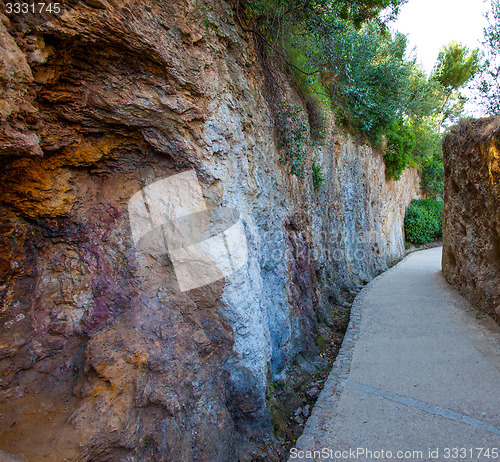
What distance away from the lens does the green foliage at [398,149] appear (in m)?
Answer: 13.7

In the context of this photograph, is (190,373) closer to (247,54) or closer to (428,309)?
(247,54)

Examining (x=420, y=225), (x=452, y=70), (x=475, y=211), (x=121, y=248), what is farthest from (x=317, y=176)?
(x=452, y=70)

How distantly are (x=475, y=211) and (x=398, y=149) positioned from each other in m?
8.60

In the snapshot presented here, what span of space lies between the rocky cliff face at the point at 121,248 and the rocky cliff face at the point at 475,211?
4.60m

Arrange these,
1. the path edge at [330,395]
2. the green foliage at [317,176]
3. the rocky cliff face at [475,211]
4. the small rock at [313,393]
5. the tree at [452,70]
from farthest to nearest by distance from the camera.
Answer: the tree at [452,70] < the green foliage at [317,176] < the rocky cliff face at [475,211] < the small rock at [313,393] < the path edge at [330,395]


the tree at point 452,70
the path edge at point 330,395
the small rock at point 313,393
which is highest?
the tree at point 452,70

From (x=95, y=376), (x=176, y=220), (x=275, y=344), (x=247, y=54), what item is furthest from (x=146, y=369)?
(x=247, y=54)

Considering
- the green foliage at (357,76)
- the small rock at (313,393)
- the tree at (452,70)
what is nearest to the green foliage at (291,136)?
the green foliage at (357,76)

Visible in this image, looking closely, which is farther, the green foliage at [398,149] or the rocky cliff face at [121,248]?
the green foliage at [398,149]

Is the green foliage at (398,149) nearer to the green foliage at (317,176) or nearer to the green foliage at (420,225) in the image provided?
the green foliage at (420,225)

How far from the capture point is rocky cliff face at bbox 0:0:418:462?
246 cm

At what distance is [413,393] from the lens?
393 cm

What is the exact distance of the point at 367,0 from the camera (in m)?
8.27

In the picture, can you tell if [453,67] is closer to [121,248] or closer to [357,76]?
[357,76]
